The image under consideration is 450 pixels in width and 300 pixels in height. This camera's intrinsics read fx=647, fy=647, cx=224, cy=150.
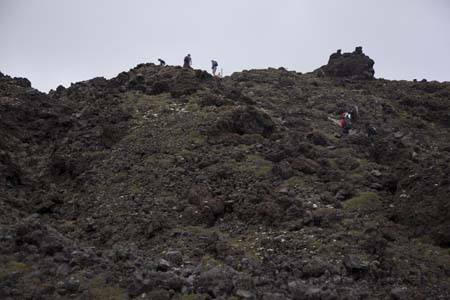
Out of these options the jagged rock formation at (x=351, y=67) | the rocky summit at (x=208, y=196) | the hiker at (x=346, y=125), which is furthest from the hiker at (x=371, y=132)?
the jagged rock formation at (x=351, y=67)

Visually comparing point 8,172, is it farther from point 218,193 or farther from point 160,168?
point 218,193

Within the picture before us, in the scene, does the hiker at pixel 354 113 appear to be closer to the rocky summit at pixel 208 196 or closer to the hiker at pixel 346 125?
the rocky summit at pixel 208 196

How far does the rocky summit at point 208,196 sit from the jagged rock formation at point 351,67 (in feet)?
39.8

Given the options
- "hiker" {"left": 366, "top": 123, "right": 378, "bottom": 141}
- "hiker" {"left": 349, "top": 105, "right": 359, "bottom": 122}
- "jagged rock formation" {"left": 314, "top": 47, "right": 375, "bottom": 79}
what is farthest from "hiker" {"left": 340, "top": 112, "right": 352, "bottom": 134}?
"jagged rock formation" {"left": 314, "top": 47, "right": 375, "bottom": 79}

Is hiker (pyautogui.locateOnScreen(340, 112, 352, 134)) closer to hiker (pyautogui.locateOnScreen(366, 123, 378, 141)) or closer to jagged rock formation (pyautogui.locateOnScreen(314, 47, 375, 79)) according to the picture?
hiker (pyautogui.locateOnScreen(366, 123, 378, 141))

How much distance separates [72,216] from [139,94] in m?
14.0

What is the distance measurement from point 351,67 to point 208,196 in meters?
31.6

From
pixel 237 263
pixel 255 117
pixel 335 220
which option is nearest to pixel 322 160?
pixel 255 117

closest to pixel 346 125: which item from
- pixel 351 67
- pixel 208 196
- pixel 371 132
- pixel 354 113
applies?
pixel 371 132

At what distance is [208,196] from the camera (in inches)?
956

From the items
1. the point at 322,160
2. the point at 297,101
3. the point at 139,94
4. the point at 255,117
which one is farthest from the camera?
the point at 297,101

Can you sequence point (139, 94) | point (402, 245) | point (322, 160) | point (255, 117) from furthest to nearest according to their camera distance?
point (139, 94) → point (255, 117) → point (322, 160) → point (402, 245)

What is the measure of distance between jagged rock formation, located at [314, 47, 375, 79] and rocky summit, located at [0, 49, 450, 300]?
12124 mm

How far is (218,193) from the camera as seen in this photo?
2466 centimetres
